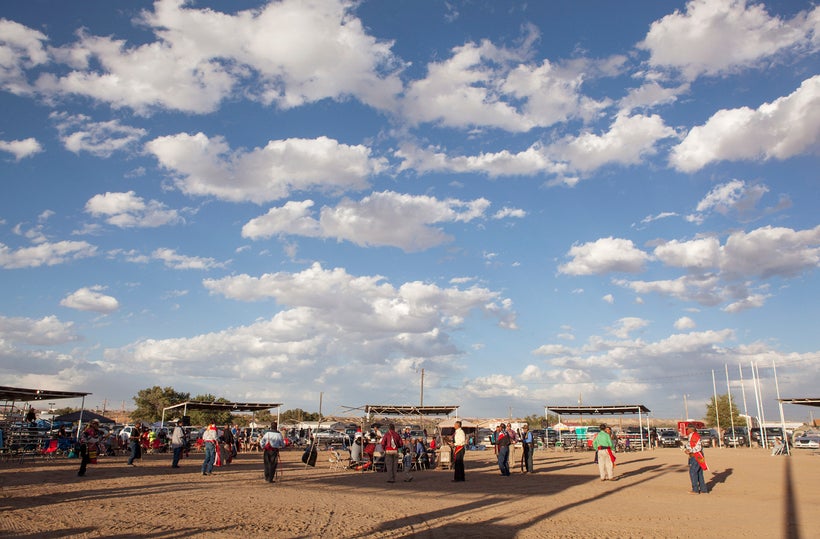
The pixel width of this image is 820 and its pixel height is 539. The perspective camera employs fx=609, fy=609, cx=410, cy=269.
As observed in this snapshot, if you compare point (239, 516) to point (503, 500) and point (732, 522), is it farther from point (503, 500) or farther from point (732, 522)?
point (732, 522)

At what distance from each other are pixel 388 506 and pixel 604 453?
824 centimetres

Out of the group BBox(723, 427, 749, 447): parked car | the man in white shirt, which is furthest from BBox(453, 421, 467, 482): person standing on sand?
BBox(723, 427, 749, 447): parked car

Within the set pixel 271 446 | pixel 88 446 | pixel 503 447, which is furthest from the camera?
pixel 503 447

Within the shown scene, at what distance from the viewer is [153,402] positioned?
79.2 metres

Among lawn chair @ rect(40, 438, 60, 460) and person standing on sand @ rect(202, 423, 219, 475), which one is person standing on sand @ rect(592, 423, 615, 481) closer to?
person standing on sand @ rect(202, 423, 219, 475)

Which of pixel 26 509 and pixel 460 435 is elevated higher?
pixel 460 435

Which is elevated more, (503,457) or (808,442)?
(503,457)

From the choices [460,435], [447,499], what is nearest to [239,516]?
[447,499]

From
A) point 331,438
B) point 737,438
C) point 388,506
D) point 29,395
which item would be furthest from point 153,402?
point 388,506

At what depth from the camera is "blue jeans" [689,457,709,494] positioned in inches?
553

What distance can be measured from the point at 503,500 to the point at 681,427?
48.7m

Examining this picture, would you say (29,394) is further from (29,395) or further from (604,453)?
(604,453)

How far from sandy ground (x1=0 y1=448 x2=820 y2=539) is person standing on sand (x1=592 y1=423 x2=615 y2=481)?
1.71 feet

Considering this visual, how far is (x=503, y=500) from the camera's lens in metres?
12.2
